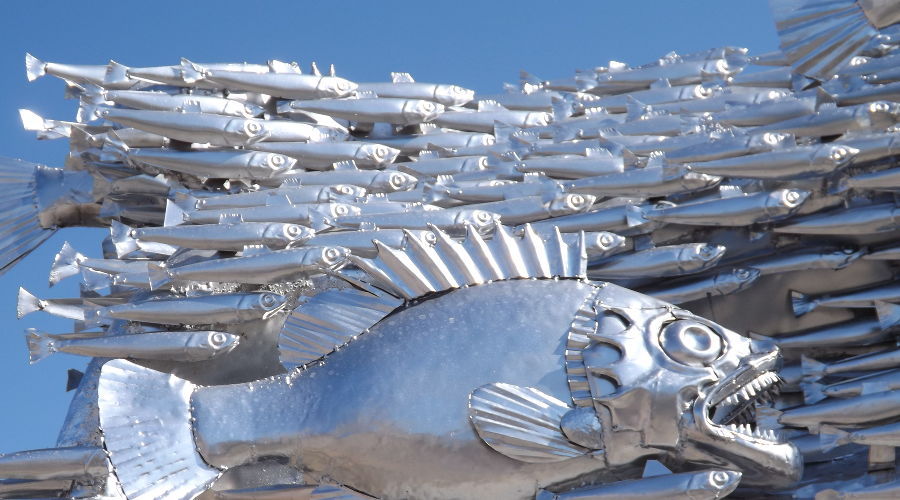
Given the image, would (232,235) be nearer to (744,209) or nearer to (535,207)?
(535,207)

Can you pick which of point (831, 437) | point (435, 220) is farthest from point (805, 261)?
point (435, 220)

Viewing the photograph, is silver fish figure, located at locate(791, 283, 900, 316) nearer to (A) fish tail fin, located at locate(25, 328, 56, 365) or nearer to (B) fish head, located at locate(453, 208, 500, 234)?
(B) fish head, located at locate(453, 208, 500, 234)

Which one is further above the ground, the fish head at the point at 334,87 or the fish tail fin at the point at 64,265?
the fish head at the point at 334,87

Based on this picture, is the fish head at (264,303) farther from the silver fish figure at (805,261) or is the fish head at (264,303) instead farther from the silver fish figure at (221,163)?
the silver fish figure at (805,261)

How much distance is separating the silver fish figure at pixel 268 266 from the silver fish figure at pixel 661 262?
775 millimetres

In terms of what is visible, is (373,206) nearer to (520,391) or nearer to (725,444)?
(520,391)

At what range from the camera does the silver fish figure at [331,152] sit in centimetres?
470

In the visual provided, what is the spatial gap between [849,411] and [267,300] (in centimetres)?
168

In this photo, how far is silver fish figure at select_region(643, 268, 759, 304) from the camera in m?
3.55

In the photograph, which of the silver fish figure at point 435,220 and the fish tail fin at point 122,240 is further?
the fish tail fin at point 122,240

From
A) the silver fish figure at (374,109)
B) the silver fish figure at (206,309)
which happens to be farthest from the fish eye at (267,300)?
the silver fish figure at (374,109)

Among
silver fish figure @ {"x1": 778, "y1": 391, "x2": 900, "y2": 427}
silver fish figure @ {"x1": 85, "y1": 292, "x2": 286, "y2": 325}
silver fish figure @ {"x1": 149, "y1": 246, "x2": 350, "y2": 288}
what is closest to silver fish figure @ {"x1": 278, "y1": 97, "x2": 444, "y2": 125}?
silver fish figure @ {"x1": 149, "y1": 246, "x2": 350, "y2": 288}

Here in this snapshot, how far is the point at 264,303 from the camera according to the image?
3.74 meters

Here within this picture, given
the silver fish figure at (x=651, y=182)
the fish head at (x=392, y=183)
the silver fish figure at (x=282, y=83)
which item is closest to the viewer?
the silver fish figure at (x=651, y=182)
